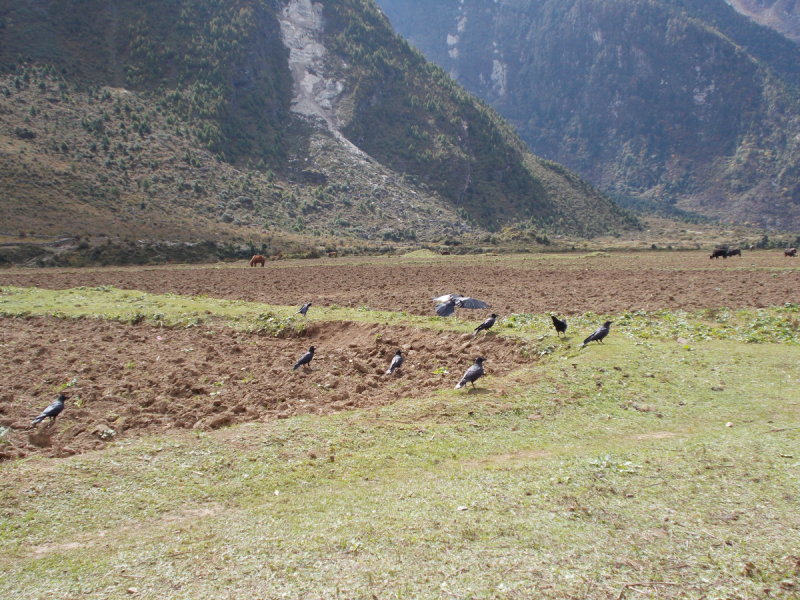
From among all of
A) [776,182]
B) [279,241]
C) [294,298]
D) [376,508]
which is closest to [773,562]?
[376,508]

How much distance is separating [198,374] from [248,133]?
330 ft

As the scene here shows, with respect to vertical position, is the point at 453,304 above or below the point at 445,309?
above

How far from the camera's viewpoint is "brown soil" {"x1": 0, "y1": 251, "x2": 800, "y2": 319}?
22.0m

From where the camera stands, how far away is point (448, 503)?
6.18m

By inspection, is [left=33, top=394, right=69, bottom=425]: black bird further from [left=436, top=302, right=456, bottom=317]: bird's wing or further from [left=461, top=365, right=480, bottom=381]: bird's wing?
[left=436, top=302, right=456, bottom=317]: bird's wing

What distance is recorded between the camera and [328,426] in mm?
8922

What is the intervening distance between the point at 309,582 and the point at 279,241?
65.7 metres

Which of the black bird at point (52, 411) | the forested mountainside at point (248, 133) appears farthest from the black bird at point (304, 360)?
the forested mountainside at point (248, 133)

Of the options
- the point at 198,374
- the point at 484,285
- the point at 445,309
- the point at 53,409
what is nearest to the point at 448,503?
the point at 53,409

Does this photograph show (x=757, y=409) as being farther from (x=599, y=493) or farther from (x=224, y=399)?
(x=224, y=399)

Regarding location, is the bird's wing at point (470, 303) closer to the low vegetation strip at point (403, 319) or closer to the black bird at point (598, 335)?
the low vegetation strip at point (403, 319)

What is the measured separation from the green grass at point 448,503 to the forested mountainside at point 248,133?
55.9 meters

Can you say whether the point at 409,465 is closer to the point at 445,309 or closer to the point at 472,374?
the point at 472,374

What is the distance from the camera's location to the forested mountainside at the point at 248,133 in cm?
6931
